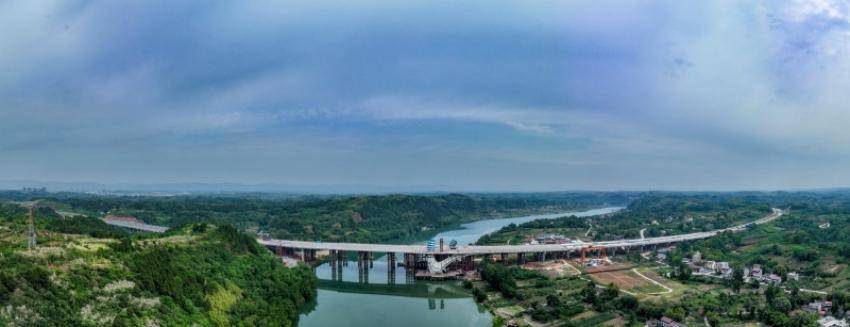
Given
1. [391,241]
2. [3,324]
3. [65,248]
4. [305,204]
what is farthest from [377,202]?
Result: [3,324]

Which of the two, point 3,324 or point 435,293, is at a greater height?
point 3,324

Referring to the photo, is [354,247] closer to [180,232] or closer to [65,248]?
[180,232]

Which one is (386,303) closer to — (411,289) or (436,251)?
(411,289)

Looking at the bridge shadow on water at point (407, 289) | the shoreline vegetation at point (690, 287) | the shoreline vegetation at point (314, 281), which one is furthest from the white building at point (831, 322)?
the bridge shadow on water at point (407, 289)

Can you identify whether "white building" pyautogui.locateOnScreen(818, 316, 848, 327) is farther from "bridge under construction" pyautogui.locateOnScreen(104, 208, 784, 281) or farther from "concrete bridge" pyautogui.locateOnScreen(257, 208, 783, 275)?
"concrete bridge" pyautogui.locateOnScreen(257, 208, 783, 275)

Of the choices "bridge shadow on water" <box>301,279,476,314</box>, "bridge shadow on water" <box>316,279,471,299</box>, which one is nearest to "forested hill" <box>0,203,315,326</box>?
"bridge shadow on water" <box>301,279,476,314</box>
